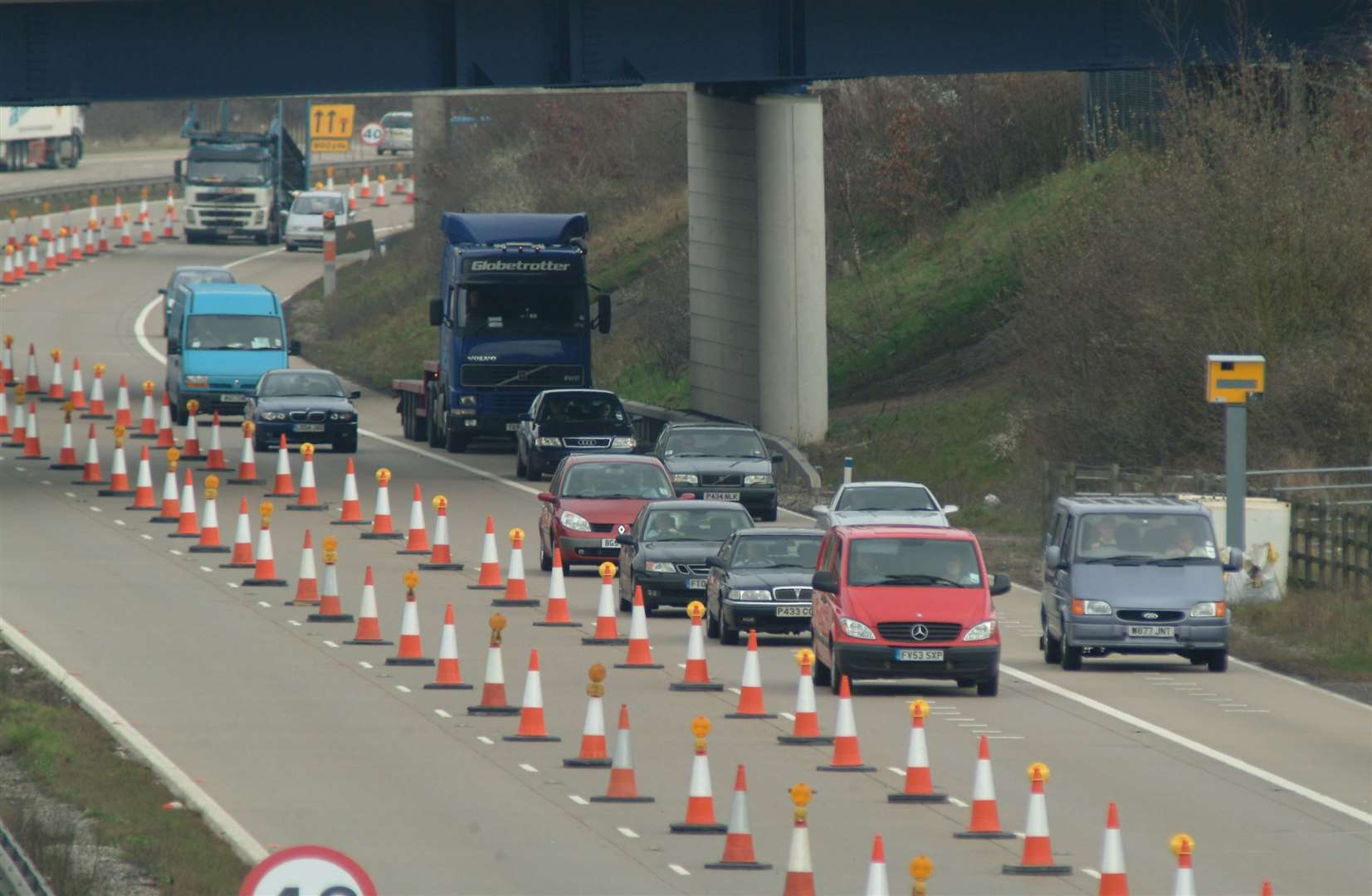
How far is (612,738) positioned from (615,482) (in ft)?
40.2

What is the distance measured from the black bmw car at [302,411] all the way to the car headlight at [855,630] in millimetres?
22657

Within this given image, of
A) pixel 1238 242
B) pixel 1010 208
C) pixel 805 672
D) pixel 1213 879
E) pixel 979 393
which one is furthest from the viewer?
pixel 1010 208

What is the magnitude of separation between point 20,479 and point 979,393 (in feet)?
53.1

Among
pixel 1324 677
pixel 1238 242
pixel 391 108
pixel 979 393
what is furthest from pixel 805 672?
pixel 391 108

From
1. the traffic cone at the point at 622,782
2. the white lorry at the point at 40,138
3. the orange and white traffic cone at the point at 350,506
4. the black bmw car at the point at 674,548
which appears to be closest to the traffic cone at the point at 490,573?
the black bmw car at the point at 674,548

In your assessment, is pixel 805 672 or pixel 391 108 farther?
pixel 391 108

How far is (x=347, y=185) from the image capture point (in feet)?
365

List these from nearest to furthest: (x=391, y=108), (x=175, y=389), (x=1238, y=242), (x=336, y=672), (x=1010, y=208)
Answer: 1. (x=336, y=672)
2. (x=1238, y=242)
3. (x=175, y=389)
4. (x=1010, y=208)
5. (x=391, y=108)

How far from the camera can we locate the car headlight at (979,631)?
76.7 ft

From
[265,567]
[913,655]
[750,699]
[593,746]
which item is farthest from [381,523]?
[593,746]

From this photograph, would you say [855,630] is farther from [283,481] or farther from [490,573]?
[283,481]

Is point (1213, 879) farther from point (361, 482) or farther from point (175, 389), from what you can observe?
point (175, 389)

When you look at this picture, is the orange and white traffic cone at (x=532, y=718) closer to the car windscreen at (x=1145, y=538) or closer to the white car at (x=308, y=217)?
the car windscreen at (x=1145, y=538)

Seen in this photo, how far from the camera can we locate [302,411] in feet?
148
